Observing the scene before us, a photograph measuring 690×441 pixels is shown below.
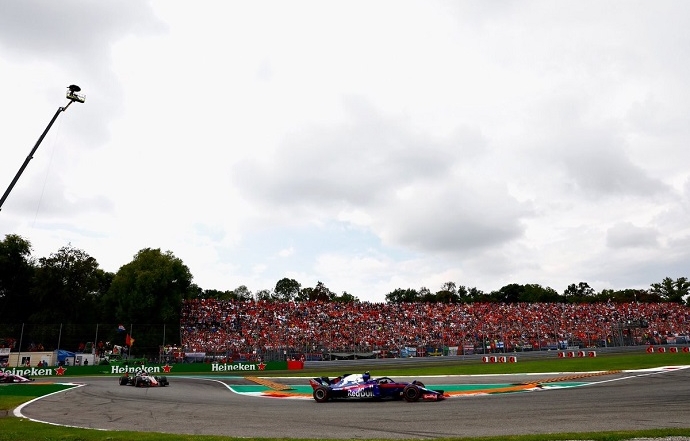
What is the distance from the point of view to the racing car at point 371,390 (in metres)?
18.3

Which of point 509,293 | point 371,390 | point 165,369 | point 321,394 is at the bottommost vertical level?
point 165,369

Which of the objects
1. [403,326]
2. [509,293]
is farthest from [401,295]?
[403,326]

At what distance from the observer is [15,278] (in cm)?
6794

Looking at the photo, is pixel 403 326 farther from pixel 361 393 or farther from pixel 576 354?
pixel 361 393

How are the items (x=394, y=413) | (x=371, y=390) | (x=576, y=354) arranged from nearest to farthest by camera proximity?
(x=394, y=413), (x=371, y=390), (x=576, y=354)

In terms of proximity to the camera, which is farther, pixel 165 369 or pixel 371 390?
pixel 165 369

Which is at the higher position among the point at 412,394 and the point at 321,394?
the point at 412,394

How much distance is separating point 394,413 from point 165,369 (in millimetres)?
34046

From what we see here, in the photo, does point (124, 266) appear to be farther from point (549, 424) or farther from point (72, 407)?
point (549, 424)

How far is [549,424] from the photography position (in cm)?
1219

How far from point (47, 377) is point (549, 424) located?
136 feet

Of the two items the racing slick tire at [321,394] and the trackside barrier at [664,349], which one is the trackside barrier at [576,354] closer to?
the trackside barrier at [664,349]

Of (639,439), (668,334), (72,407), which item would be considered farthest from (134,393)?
(668,334)

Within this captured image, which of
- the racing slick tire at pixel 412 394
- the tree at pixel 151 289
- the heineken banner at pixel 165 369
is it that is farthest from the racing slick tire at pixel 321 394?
the tree at pixel 151 289
